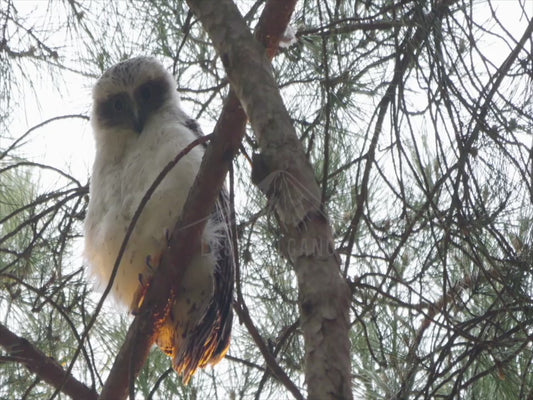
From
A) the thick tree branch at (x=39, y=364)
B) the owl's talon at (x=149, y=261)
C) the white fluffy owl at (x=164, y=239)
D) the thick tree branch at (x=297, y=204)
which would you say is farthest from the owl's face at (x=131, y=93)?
the thick tree branch at (x=297, y=204)

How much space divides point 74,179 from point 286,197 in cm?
193

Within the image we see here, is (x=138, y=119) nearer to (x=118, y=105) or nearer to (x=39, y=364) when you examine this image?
(x=118, y=105)

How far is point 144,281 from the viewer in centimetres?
302

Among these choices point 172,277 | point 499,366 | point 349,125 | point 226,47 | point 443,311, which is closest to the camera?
point 226,47

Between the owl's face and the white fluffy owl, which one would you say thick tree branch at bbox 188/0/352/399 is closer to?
the white fluffy owl

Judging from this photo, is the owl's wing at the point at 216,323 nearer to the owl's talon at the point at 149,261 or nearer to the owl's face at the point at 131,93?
the owl's talon at the point at 149,261

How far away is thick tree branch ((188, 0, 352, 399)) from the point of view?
1.34 meters

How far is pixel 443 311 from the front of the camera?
2037 mm

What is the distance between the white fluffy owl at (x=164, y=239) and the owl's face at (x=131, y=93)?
250 millimetres

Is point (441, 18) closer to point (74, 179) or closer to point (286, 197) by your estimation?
point (286, 197)

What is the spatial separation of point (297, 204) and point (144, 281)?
1.60m

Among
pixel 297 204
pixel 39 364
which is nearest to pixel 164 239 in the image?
pixel 39 364

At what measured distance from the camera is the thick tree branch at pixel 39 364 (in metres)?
2.76

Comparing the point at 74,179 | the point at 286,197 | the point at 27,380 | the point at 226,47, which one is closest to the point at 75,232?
the point at 74,179
